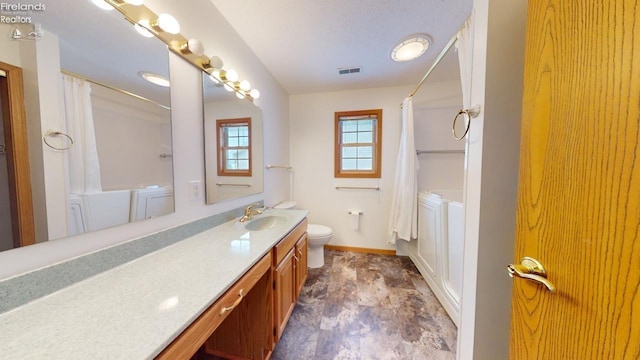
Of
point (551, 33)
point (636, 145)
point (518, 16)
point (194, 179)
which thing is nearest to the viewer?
point (636, 145)

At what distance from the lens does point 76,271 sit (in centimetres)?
70

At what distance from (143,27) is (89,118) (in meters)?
0.54

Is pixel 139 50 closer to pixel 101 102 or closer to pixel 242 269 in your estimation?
pixel 101 102

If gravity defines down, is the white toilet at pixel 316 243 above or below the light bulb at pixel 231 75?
below

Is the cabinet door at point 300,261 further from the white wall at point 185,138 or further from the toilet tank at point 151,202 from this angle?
the toilet tank at point 151,202

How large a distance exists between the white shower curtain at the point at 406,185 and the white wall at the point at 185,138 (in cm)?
170

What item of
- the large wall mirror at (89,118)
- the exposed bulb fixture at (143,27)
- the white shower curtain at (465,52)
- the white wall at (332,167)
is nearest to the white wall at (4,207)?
the large wall mirror at (89,118)

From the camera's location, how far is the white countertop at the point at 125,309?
1.48ft

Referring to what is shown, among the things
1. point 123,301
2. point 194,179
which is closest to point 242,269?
point 123,301

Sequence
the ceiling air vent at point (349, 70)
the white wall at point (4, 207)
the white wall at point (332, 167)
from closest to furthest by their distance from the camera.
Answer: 1. the white wall at point (4, 207)
2. the ceiling air vent at point (349, 70)
3. the white wall at point (332, 167)

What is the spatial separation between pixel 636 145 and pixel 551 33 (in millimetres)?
351

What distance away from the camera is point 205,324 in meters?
0.64

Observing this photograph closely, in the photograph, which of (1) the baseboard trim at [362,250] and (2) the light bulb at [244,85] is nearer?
(2) the light bulb at [244,85]

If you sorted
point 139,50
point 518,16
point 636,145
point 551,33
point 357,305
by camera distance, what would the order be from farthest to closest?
point 357,305, point 139,50, point 518,16, point 551,33, point 636,145
